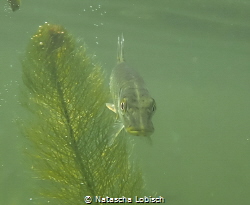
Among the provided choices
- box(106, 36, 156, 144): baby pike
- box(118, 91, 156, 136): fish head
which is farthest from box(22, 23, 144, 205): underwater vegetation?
box(118, 91, 156, 136): fish head

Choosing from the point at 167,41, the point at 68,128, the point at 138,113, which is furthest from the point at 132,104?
the point at 167,41

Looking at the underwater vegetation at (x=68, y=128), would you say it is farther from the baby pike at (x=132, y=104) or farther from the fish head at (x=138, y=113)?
the fish head at (x=138, y=113)

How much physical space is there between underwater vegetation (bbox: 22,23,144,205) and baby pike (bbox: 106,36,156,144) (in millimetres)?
837

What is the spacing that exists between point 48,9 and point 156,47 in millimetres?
15973

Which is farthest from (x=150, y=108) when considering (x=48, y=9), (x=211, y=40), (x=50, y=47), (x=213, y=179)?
(x=211, y=40)

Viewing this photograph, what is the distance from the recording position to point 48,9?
70.1 ft

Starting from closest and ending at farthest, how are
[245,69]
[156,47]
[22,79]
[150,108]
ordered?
1. [150,108]
2. [22,79]
3. [156,47]
4. [245,69]

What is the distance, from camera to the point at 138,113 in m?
3.46

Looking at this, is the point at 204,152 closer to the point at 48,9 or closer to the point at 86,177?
the point at 48,9

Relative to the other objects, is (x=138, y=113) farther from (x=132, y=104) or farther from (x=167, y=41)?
(x=167, y=41)

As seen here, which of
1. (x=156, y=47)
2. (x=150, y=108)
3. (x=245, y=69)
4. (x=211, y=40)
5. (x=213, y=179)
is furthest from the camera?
(x=245, y=69)

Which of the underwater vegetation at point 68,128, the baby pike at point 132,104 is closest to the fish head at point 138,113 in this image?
the baby pike at point 132,104

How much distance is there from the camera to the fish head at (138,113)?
3.17 metres

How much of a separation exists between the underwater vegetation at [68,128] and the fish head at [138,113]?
1607 millimetres
